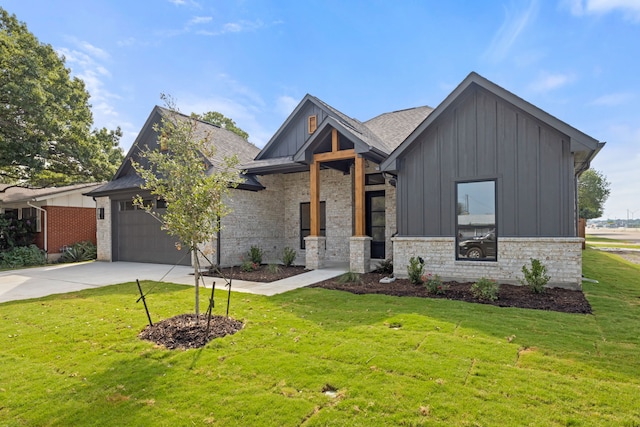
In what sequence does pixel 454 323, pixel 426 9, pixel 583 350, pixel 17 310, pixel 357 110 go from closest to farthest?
pixel 583 350, pixel 454 323, pixel 17 310, pixel 426 9, pixel 357 110

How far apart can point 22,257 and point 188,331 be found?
14.3 m

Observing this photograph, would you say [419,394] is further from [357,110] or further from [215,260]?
[357,110]

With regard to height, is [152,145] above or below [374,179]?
above

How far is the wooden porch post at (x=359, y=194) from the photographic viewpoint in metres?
10.4

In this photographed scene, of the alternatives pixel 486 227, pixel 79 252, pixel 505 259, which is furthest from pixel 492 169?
pixel 79 252

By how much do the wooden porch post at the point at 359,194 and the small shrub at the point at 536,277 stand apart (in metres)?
4.48

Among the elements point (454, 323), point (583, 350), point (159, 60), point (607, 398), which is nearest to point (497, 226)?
point (454, 323)

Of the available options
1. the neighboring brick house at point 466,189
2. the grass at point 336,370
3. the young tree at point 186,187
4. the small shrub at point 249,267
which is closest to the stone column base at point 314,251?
the neighboring brick house at point 466,189

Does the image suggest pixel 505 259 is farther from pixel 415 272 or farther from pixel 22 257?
pixel 22 257

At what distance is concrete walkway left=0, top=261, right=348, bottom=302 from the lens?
28.0 feet

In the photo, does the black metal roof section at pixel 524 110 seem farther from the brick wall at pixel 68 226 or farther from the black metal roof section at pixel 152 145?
the brick wall at pixel 68 226

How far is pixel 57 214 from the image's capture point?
53.0 feet

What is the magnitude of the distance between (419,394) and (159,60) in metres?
13.2

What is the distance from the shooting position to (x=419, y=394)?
3.22 meters
